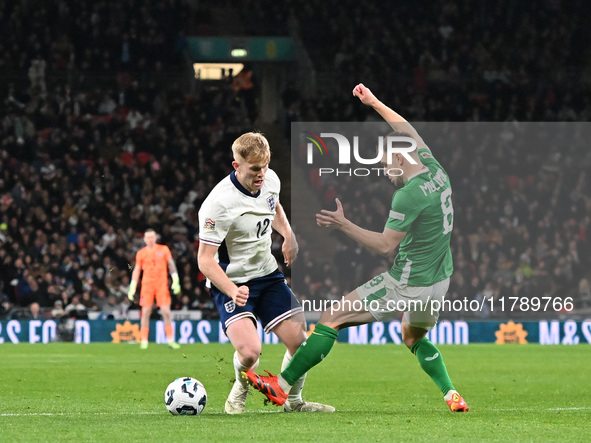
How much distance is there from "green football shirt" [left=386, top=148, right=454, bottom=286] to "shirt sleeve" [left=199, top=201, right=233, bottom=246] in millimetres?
Answer: 1228

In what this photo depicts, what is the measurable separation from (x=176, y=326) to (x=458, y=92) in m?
11.6

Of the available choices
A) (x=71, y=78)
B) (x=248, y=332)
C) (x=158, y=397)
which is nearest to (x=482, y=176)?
(x=71, y=78)

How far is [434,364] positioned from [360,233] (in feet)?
4.30

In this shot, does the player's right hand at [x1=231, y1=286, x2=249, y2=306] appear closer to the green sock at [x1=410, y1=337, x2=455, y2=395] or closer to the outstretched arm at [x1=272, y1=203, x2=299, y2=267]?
the outstretched arm at [x1=272, y1=203, x2=299, y2=267]

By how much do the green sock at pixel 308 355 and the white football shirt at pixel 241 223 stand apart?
2.06 ft

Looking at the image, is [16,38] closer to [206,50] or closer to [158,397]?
[206,50]

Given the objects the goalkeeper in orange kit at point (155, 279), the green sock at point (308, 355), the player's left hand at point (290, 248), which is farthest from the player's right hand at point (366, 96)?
the goalkeeper in orange kit at point (155, 279)

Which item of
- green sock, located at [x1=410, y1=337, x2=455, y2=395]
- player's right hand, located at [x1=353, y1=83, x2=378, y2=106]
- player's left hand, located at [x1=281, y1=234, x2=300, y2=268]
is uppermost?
player's right hand, located at [x1=353, y1=83, x2=378, y2=106]

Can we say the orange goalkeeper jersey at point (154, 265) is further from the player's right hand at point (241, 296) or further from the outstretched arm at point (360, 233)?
the player's right hand at point (241, 296)

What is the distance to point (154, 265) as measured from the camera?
63.6ft

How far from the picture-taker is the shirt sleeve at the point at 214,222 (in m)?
7.61

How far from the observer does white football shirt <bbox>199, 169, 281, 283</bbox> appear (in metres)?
7.64

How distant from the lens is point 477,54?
99.7ft

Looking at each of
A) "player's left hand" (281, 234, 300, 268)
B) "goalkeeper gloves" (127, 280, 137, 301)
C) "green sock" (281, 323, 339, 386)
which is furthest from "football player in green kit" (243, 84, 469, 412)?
"goalkeeper gloves" (127, 280, 137, 301)
